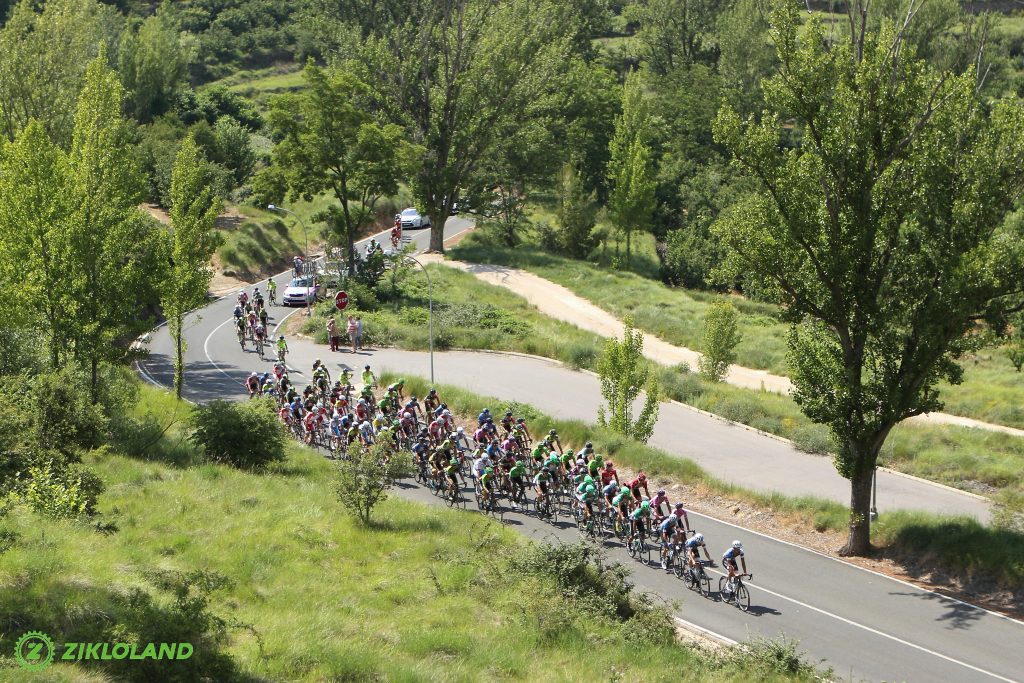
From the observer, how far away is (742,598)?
67.3 ft

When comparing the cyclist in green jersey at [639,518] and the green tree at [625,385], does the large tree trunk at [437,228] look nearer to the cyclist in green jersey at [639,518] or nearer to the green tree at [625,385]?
the green tree at [625,385]

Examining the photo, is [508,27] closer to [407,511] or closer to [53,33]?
[53,33]

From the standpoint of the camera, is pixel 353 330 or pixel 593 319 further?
pixel 593 319

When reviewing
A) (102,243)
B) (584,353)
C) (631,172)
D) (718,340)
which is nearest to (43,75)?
(102,243)

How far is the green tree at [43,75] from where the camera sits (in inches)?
1738

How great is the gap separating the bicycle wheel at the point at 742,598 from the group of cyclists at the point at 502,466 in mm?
189

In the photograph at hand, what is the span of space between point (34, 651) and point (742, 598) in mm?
13228

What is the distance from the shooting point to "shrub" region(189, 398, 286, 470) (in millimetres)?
27306

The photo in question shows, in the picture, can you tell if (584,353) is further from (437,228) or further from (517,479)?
(437,228)

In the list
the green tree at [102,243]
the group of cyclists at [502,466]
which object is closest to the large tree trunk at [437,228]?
→ the group of cyclists at [502,466]

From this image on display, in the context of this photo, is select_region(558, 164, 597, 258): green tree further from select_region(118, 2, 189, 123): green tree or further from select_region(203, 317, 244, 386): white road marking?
select_region(118, 2, 189, 123): green tree

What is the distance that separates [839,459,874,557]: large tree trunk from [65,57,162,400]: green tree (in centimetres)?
1853

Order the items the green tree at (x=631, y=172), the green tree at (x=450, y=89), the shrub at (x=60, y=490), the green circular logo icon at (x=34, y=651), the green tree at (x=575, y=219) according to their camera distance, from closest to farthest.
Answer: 1. the green circular logo icon at (x=34, y=651)
2. the shrub at (x=60, y=490)
3. the green tree at (x=450, y=89)
4. the green tree at (x=631, y=172)
5. the green tree at (x=575, y=219)

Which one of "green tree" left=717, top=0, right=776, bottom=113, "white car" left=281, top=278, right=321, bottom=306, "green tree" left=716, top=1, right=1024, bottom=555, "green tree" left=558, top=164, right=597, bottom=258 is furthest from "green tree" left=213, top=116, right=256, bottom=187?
"green tree" left=716, top=1, right=1024, bottom=555
